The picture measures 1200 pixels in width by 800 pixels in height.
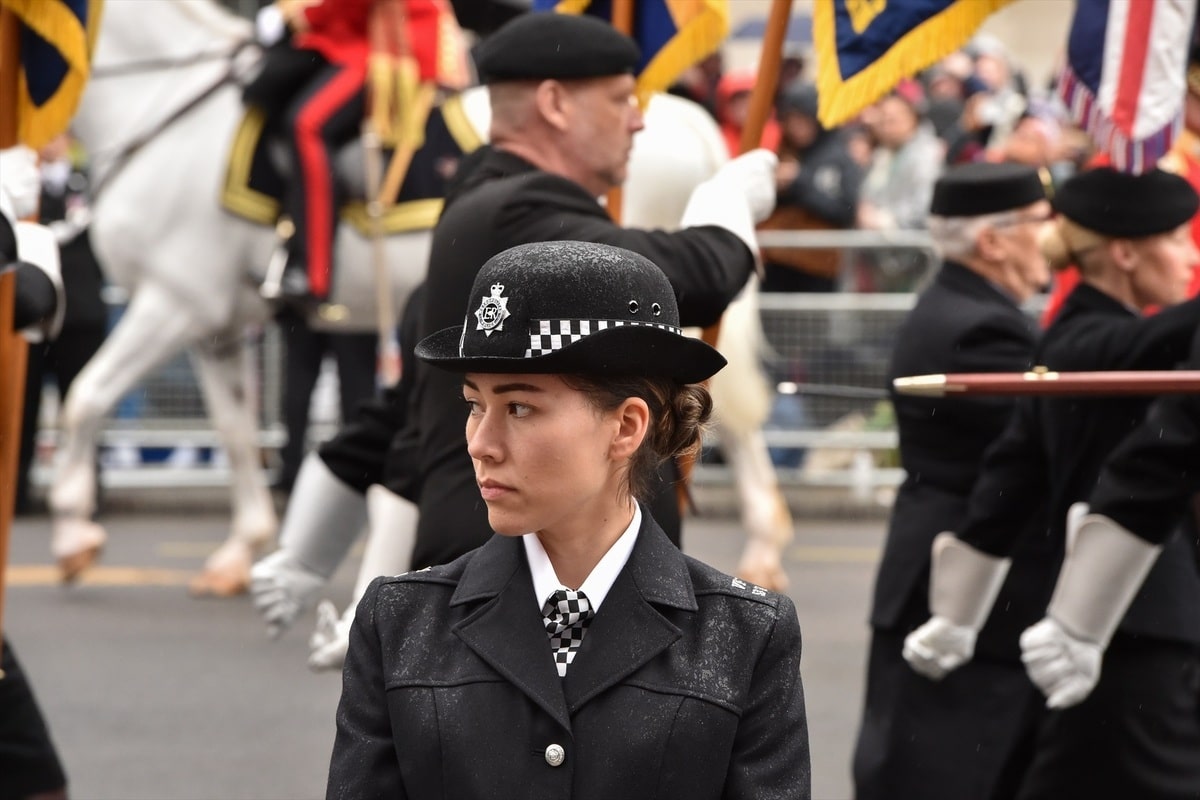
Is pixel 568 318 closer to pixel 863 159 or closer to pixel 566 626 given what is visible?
pixel 566 626

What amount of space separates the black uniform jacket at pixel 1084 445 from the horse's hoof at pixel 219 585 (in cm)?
559

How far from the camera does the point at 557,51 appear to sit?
4.26m

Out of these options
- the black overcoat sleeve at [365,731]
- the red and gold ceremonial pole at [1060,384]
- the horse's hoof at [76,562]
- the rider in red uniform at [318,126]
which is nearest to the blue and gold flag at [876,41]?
the red and gold ceremonial pole at [1060,384]

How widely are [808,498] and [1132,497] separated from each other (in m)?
8.43

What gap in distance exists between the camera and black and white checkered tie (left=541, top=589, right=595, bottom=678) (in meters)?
2.69

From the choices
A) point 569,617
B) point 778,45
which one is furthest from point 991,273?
point 569,617

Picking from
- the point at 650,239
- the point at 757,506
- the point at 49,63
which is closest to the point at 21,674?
the point at 49,63

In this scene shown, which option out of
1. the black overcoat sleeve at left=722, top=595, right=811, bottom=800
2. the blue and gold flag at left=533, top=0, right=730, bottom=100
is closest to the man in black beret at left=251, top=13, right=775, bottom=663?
the blue and gold flag at left=533, top=0, right=730, bottom=100

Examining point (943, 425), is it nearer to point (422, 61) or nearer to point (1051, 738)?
point (1051, 738)

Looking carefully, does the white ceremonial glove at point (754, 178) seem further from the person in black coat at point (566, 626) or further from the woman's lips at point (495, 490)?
the woman's lips at point (495, 490)

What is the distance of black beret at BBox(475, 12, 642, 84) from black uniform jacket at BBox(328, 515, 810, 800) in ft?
5.75

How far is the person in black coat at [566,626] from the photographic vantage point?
261 centimetres

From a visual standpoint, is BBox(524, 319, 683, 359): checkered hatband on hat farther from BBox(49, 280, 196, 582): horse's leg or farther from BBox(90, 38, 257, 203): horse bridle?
BBox(90, 38, 257, 203): horse bridle

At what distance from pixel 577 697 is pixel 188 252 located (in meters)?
7.71
